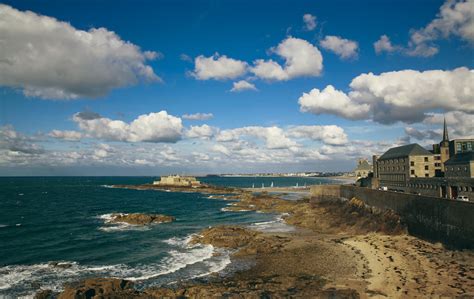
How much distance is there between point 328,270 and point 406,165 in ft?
141

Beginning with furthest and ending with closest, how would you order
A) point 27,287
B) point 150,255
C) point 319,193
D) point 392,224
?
1. point 319,193
2. point 392,224
3. point 150,255
4. point 27,287

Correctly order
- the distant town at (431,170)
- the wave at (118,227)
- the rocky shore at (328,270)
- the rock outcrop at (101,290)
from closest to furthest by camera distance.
→ 1. the rock outcrop at (101,290)
2. the rocky shore at (328,270)
3. the distant town at (431,170)
4. the wave at (118,227)

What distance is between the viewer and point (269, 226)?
53.8m

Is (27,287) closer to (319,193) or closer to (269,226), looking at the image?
(269,226)

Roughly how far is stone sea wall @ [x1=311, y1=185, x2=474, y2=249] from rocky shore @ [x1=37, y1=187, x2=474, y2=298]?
3.69ft

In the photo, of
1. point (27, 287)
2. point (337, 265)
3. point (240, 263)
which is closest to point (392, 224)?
point (337, 265)

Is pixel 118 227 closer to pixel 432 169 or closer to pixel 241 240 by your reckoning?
pixel 241 240

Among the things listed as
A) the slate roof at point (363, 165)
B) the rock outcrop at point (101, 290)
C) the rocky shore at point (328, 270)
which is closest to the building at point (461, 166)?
the rocky shore at point (328, 270)

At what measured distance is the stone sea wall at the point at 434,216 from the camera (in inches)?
1202

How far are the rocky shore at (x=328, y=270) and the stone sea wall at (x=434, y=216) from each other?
113 centimetres

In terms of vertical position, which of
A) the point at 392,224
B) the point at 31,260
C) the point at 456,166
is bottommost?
the point at 31,260

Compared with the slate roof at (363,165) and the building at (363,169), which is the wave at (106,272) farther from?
the slate roof at (363,165)

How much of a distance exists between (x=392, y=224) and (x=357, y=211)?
13209mm

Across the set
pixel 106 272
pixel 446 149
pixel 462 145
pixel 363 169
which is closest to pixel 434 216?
pixel 462 145
